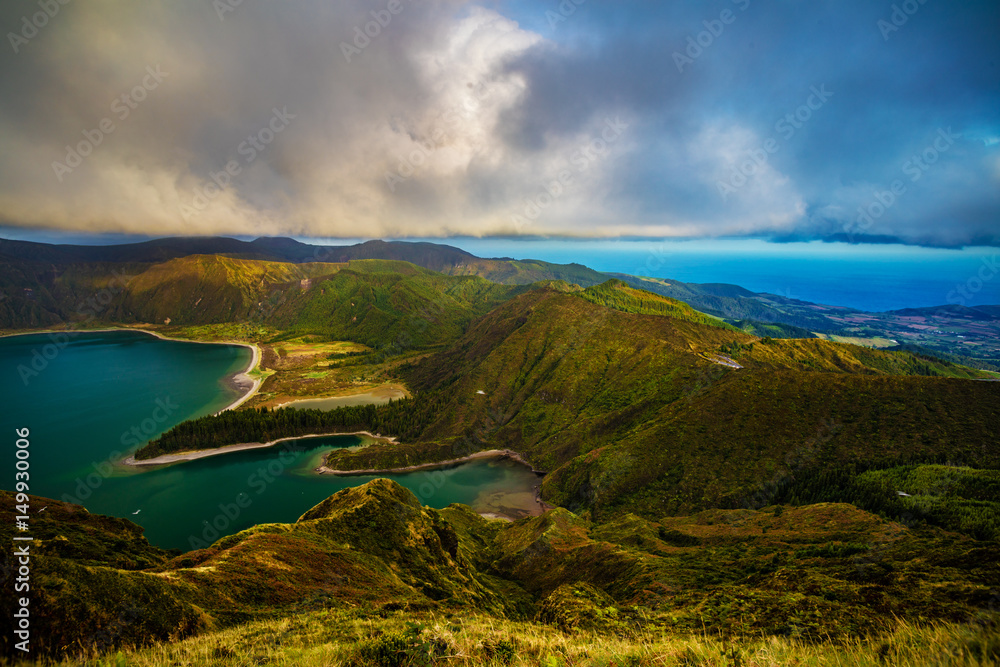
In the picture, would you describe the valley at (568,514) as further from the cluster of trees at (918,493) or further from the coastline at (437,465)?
the coastline at (437,465)

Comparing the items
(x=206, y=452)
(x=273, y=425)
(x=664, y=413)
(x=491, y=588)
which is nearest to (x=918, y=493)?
(x=664, y=413)

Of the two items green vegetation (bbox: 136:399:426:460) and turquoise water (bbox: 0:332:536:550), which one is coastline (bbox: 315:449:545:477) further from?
green vegetation (bbox: 136:399:426:460)

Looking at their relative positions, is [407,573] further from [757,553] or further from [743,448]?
[743,448]

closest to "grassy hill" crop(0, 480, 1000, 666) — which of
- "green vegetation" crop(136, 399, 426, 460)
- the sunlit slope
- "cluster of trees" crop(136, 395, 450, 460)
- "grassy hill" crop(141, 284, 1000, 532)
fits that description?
"grassy hill" crop(141, 284, 1000, 532)

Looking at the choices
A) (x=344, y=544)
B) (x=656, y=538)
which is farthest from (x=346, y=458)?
(x=656, y=538)

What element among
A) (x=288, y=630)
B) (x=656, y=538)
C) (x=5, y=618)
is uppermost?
(x=5, y=618)

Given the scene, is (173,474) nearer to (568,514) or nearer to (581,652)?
(568,514)

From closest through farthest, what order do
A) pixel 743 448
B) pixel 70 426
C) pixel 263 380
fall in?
pixel 743 448 < pixel 70 426 < pixel 263 380
